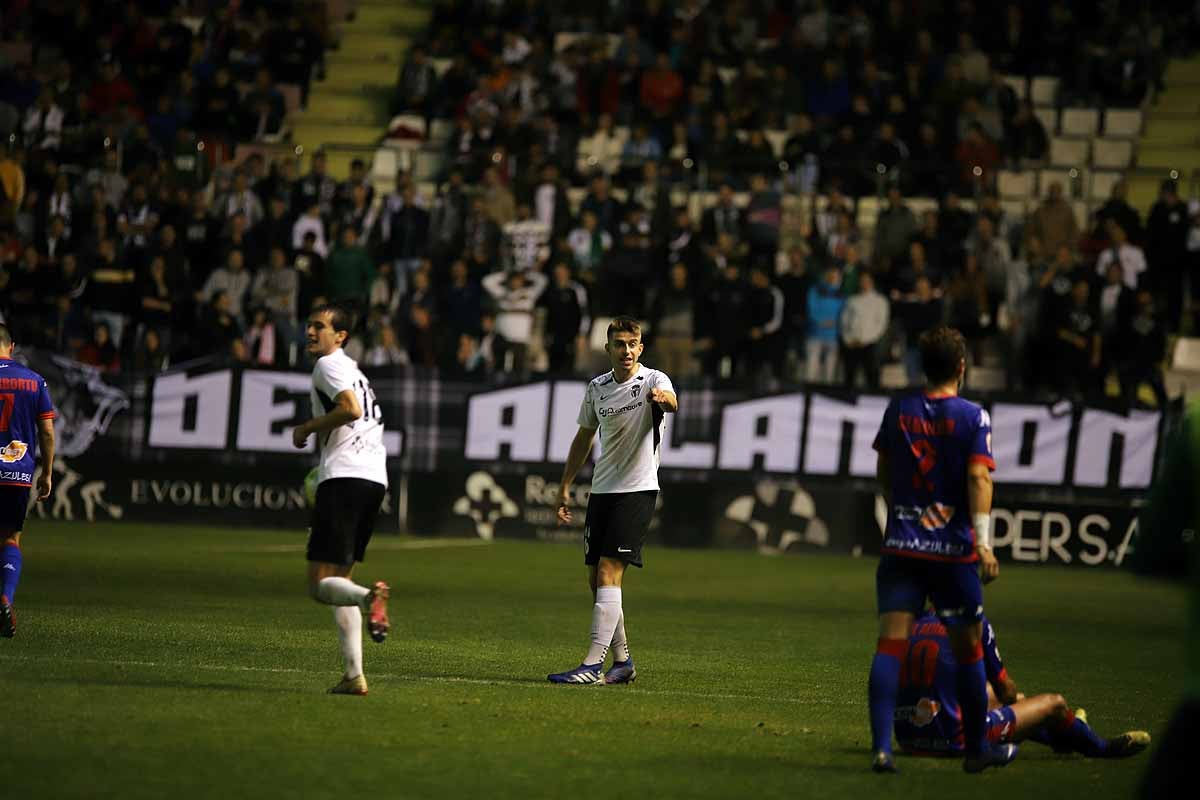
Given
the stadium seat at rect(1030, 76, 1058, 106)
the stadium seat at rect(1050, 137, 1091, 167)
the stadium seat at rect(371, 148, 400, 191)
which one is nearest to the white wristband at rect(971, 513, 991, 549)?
the stadium seat at rect(1050, 137, 1091, 167)

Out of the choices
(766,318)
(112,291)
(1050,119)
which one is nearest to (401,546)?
(766,318)

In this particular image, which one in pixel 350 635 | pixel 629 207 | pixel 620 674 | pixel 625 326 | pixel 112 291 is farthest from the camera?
pixel 112 291

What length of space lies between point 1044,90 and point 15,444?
20964 millimetres

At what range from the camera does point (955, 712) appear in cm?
893

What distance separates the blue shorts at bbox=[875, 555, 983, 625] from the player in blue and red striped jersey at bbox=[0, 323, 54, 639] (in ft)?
21.1

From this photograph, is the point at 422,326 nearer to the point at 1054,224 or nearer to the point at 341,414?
the point at 1054,224

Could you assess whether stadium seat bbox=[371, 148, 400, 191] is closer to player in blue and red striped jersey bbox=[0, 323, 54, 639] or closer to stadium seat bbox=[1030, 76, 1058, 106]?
stadium seat bbox=[1030, 76, 1058, 106]

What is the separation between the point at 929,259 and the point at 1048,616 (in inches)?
341

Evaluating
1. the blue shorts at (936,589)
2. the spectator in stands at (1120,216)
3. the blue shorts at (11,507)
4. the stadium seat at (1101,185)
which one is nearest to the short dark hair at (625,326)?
the blue shorts at (936,589)

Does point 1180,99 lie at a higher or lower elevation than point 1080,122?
higher

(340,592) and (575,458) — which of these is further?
(575,458)

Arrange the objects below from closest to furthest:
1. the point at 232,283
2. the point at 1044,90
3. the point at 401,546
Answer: the point at 401,546
the point at 232,283
the point at 1044,90

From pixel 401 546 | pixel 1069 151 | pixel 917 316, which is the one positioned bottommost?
pixel 401 546

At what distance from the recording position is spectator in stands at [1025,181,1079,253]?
24.9 metres
